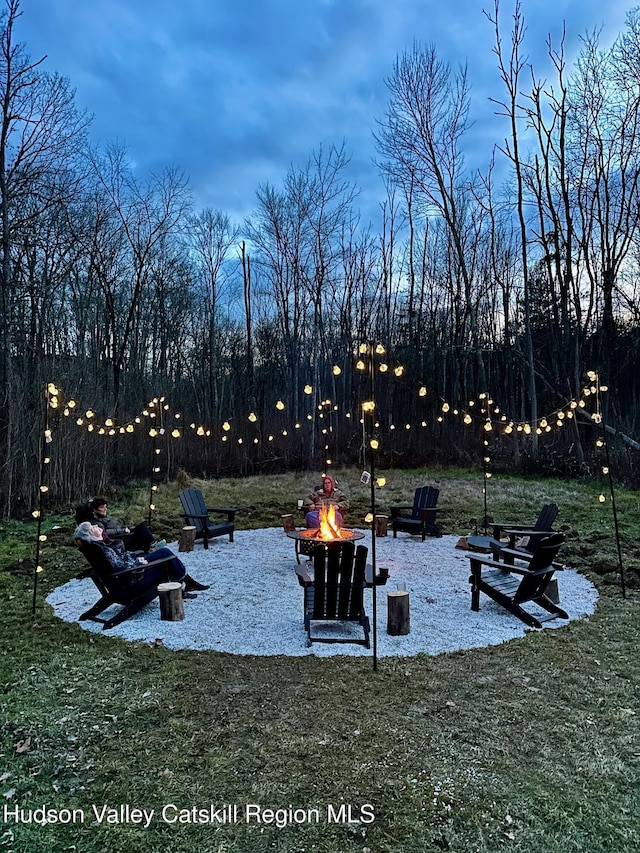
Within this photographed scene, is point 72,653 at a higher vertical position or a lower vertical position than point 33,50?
lower

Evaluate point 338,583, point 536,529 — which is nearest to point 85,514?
point 338,583

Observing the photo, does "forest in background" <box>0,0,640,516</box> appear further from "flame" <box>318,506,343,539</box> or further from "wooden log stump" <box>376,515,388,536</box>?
"flame" <box>318,506,343,539</box>

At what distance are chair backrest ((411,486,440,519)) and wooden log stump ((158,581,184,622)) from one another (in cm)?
452

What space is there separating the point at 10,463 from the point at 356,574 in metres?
7.78

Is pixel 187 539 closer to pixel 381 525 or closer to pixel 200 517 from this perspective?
pixel 200 517

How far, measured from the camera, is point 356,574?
4.04 meters

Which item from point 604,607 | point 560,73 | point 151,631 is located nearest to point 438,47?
point 560,73

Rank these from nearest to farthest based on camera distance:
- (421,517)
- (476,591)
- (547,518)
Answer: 1. (476,591)
2. (547,518)
3. (421,517)

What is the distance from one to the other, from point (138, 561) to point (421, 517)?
176 inches

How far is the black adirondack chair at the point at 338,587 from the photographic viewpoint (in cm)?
403

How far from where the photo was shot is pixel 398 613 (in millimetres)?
4117

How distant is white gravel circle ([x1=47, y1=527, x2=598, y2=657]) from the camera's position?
399cm

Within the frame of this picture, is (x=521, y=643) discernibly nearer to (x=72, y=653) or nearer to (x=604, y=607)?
(x=604, y=607)

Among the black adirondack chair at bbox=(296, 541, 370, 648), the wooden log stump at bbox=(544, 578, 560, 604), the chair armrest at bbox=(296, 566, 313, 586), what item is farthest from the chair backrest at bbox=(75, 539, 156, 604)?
the wooden log stump at bbox=(544, 578, 560, 604)
